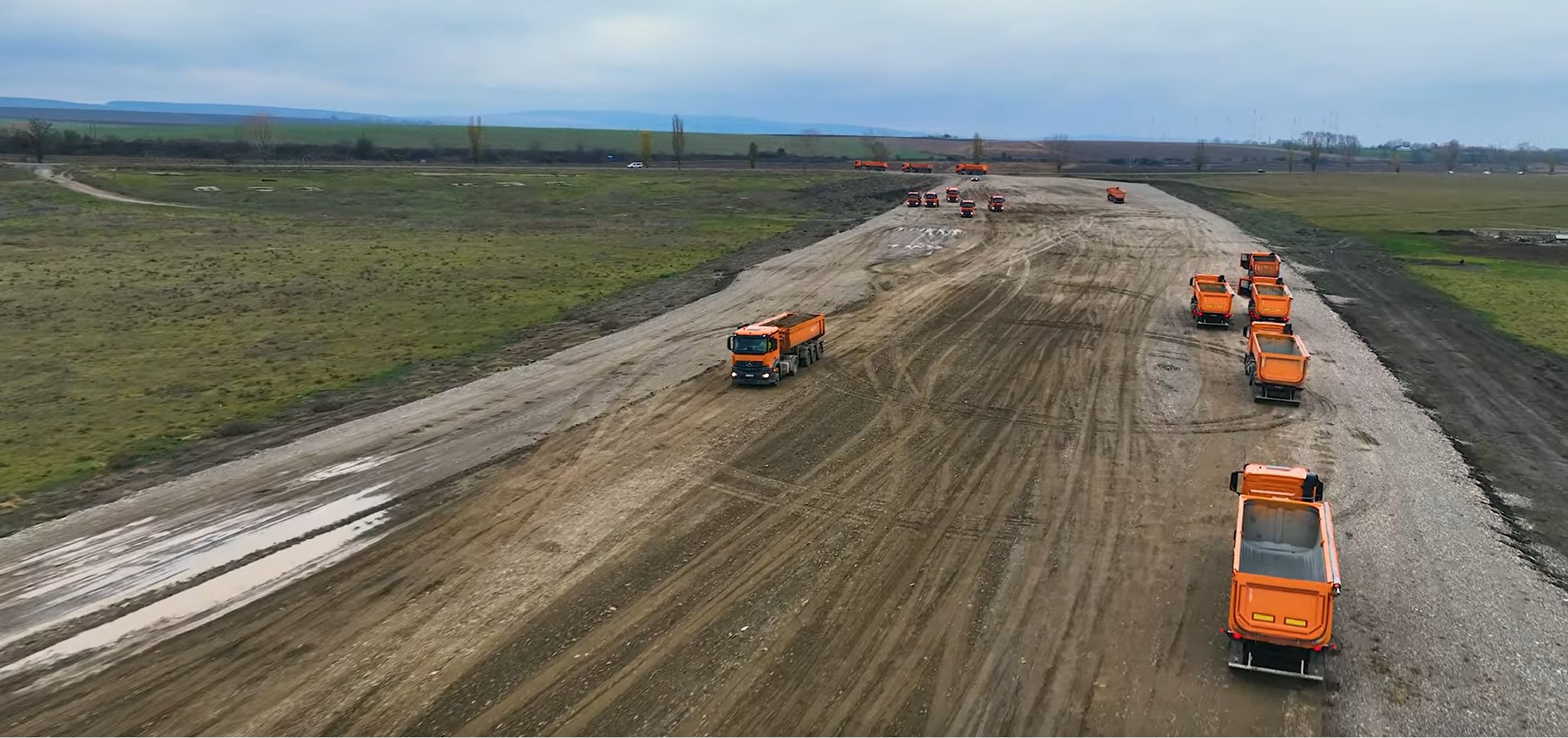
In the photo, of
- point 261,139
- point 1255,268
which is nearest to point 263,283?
point 1255,268

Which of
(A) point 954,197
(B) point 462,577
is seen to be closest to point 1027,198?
(A) point 954,197

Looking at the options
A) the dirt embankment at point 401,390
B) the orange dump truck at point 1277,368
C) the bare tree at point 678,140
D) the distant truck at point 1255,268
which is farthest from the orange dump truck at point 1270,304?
the bare tree at point 678,140

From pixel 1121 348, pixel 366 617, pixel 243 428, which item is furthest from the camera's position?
pixel 1121 348

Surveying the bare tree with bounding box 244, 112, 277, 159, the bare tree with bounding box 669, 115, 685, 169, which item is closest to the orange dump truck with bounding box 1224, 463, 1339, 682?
the bare tree with bounding box 669, 115, 685, 169

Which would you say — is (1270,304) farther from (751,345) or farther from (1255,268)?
(751,345)

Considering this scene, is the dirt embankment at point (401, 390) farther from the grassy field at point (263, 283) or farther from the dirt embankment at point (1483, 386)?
the dirt embankment at point (1483, 386)

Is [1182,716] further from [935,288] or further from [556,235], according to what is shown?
[556,235]

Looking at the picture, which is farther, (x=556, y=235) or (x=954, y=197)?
(x=954, y=197)

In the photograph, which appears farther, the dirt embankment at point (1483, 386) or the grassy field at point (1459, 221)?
the grassy field at point (1459, 221)
